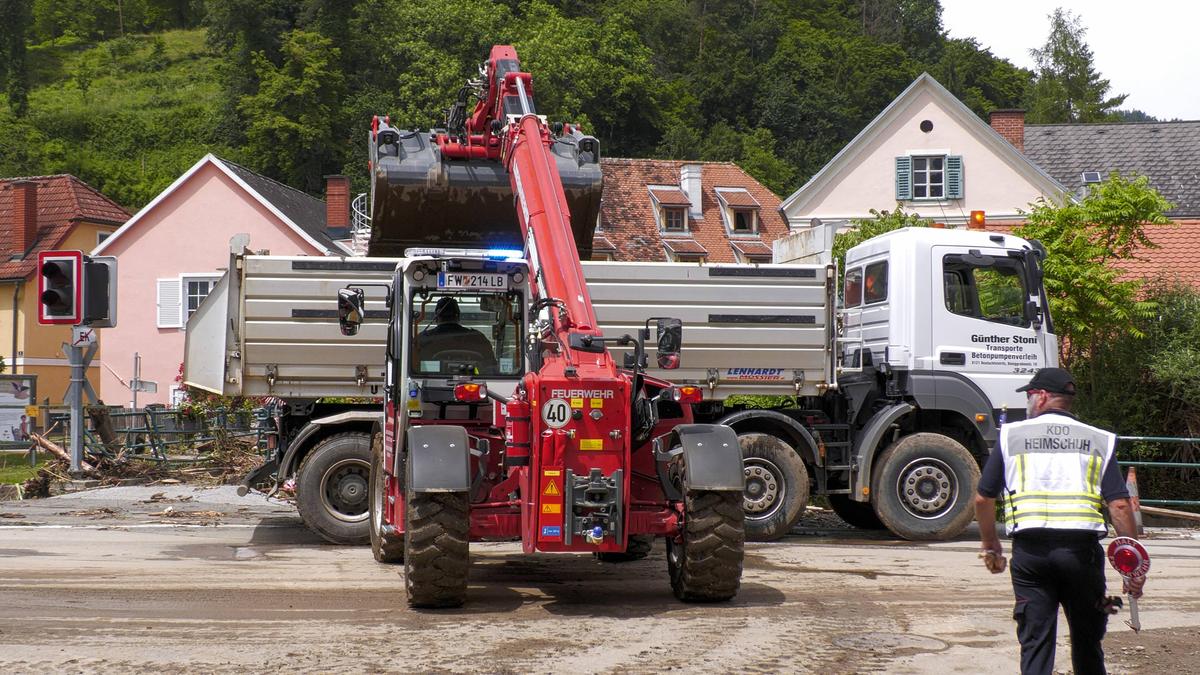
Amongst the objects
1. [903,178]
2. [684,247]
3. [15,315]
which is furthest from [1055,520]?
[684,247]

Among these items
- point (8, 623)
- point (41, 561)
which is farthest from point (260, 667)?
point (41, 561)

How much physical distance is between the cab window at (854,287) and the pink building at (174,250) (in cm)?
2761

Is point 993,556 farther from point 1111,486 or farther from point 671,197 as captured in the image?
point 671,197

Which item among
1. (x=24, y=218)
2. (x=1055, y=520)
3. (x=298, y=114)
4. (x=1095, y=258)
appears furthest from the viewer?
(x=298, y=114)

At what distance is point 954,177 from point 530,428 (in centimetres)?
3343

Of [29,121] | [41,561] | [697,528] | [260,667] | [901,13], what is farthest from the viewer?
[901,13]

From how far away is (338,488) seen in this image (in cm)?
1344

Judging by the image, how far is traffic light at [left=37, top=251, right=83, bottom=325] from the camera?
1678cm

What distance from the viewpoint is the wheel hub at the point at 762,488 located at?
14.1 metres

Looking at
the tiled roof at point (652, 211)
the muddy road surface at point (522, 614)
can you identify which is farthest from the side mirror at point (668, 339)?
the tiled roof at point (652, 211)

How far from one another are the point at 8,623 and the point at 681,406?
5230mm

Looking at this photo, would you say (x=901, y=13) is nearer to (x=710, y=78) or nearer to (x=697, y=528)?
(x=710, y=78)

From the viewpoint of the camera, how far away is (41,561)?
12.0 m

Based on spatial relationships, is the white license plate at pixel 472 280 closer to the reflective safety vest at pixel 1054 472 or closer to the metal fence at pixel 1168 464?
the reflective safety vest at pixel 1054 472
